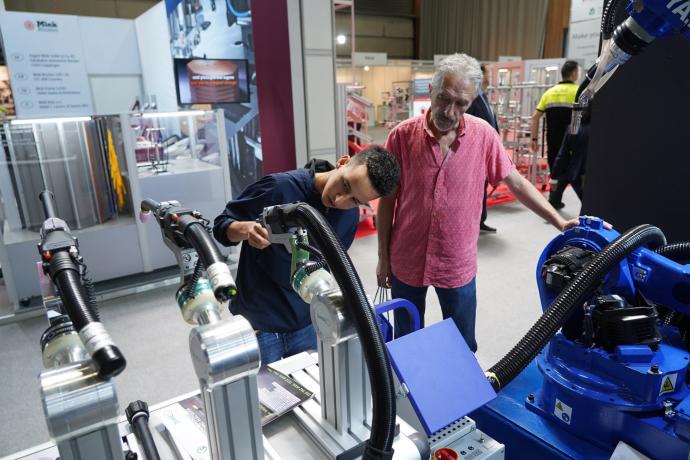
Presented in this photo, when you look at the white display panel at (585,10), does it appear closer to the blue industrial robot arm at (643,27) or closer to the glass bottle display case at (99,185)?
the glass bottle display case at (99,185)

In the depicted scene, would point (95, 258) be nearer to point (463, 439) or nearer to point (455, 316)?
point (455, 316)

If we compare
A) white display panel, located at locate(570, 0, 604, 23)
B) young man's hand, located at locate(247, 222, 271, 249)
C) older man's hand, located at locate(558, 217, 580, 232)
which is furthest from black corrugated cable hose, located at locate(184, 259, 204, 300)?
white display panel, located at locate(570, 0, 604, 23)

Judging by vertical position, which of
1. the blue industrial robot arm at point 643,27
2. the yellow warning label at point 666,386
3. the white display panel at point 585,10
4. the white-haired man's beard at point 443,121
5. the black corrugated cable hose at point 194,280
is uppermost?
the white display panel at point 585,10

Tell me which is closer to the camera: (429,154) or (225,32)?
(429,154)

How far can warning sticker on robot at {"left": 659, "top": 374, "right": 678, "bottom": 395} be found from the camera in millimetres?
1171

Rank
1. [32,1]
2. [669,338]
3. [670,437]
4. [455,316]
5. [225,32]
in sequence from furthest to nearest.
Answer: [32,1] → [225,32] → [455,316] → [669,338] → [670,437]

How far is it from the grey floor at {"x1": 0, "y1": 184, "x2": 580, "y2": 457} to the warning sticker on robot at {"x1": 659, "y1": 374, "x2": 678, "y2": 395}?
1.44m

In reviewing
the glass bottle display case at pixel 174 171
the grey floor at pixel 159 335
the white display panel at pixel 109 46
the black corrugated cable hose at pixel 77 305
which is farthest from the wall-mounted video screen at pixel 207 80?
the white display panel at pixel 109 46

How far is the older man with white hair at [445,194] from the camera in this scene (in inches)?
71.9

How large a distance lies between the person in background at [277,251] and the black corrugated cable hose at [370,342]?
59cm

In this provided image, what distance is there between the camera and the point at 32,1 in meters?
11.8

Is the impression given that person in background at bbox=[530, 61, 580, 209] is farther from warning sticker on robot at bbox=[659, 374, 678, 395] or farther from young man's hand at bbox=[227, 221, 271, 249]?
young man's hand at bbox=[227, 221, 271, 249]

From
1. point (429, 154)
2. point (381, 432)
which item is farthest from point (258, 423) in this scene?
point (429, 154)

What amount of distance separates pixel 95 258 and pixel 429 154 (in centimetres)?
309
